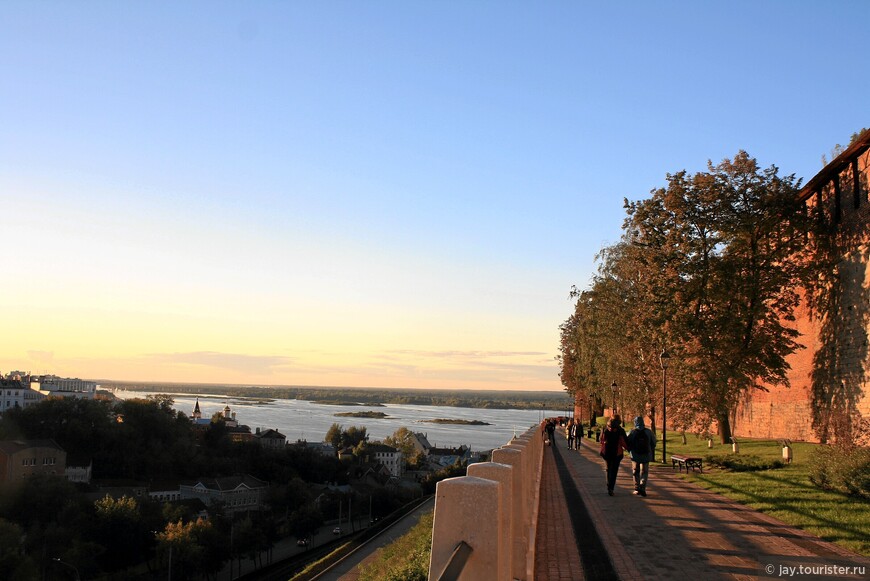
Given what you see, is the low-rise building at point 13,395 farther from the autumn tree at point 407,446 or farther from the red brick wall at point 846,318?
the red brick wall at point 846,318

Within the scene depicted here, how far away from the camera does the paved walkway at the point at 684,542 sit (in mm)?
6832

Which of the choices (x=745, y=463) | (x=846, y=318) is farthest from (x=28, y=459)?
(x=846, y=318)

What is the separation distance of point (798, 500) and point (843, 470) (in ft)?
3.45

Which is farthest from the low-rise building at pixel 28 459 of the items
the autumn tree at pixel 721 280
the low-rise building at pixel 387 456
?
the autumn tree at pixel 721 280

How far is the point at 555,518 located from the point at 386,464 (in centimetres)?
8864

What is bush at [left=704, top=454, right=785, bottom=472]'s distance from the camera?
53.2ft

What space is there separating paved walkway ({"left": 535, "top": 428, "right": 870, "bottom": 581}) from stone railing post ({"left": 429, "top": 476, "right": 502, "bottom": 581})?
140 inches

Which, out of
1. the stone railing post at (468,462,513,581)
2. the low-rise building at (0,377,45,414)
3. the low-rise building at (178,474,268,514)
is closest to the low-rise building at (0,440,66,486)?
the low-rise building at (178,474,268,514)

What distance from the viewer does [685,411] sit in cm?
2289

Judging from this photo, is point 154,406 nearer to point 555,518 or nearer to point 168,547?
point 168,547

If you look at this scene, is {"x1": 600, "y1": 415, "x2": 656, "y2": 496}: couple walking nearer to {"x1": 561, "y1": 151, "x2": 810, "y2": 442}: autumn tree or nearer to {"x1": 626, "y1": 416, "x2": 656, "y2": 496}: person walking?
{"x1": 626, "y1": 416, "x2": 656, "y2": 496}: person walking

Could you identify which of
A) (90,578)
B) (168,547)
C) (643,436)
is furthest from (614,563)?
(90,578)

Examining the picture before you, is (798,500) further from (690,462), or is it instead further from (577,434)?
(577,434)

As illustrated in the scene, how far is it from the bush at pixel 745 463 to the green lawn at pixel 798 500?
0.19 metres
